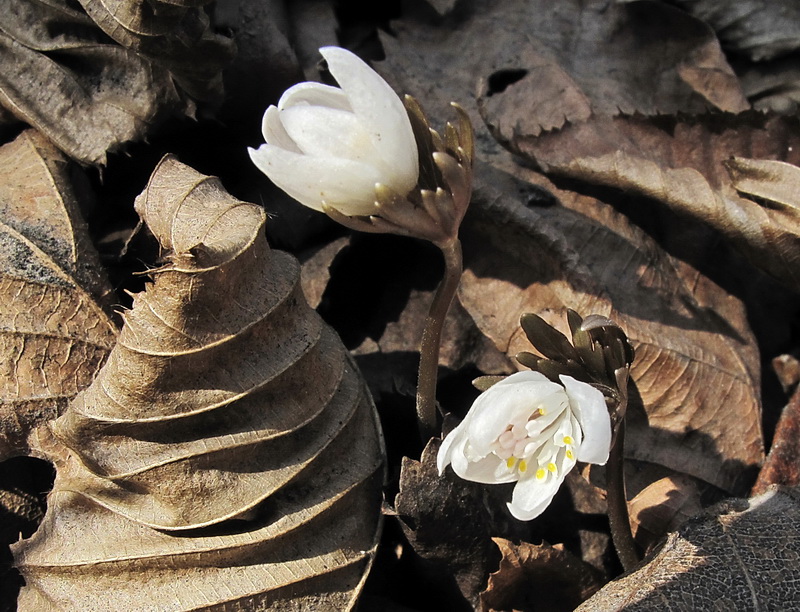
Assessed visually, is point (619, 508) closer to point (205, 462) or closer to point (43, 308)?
point (205, 462)

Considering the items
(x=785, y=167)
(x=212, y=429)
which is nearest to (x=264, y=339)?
(x=212, y=429)

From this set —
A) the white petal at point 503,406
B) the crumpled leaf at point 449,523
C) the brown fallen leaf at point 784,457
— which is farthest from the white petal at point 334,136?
the brown fallen leaf at point 784,457

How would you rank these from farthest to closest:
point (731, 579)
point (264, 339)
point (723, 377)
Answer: point (723, 377), point (264, 339), point (731, 579)

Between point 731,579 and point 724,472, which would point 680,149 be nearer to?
point 724,472

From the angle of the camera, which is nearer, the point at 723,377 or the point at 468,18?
the point at 723,377

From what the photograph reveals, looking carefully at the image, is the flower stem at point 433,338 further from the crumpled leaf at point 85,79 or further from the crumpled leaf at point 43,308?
the crumpled leaf at point 85,79

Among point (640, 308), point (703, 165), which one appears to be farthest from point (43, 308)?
point (703, 165)

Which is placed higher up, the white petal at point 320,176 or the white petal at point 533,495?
the white petal at point 320,176

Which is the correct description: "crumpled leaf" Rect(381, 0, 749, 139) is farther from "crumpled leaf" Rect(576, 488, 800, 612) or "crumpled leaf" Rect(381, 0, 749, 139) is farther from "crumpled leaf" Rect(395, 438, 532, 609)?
"crumpled leaf" Rect(576, 488, 800, 612)
